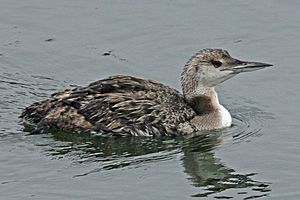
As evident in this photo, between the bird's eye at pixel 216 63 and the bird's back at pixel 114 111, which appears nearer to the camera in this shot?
the bird's back at pixel 114 111

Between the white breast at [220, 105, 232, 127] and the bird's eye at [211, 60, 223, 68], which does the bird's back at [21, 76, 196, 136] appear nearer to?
the white breast at [220, 105, 232, 127]

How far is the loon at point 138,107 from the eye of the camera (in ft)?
55.9

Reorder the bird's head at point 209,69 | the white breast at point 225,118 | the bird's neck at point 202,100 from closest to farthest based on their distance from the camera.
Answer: the bird's head at point 209,69 → the white breast at point 225,118 → the bird's neck at point 202,100

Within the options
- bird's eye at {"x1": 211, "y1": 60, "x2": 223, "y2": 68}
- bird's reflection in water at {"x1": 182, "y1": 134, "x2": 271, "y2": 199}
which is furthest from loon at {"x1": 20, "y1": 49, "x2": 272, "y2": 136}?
bird's reflection in water at {"x1": 182, "y1": 134, "x2": 271, "y2": 199}

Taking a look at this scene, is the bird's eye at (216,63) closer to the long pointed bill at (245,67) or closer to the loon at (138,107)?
the loon at (138,107)

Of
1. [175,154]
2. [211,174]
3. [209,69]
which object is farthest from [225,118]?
[211,174]

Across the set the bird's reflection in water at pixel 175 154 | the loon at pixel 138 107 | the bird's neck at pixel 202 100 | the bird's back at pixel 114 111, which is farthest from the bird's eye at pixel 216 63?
the bird's reflection in water at pixel 175 154

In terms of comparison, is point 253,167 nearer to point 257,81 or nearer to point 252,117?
point 252,117

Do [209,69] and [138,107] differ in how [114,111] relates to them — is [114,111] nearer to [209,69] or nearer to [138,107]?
[138,107]

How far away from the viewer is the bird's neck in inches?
699

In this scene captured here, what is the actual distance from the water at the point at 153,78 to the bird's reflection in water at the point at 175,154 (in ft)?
0.05

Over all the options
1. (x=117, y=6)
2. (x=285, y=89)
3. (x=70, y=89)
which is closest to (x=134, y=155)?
(x=70, y=89)

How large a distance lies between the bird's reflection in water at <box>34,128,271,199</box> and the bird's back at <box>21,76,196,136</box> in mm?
145

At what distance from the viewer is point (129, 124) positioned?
17.1 meters
